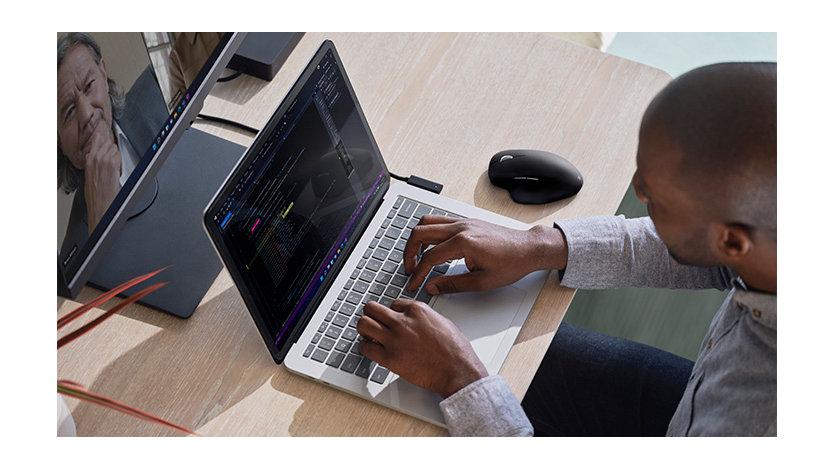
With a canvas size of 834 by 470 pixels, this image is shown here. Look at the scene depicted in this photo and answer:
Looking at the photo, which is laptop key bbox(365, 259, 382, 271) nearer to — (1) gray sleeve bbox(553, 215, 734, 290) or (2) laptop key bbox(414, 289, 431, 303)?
(2) laptop key bbox(414, 289, 431, 303)

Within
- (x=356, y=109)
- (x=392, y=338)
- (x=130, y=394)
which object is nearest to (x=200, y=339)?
(x=130, y=394)

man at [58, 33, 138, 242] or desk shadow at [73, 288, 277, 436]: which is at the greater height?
man at [58, 33, 138, 242]

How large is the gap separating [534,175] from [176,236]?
0.53 meters

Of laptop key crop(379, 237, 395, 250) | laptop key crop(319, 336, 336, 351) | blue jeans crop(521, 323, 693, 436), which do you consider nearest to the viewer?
laptop key crop(319, 336, 336, 351)

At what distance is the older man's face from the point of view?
0.86 meters

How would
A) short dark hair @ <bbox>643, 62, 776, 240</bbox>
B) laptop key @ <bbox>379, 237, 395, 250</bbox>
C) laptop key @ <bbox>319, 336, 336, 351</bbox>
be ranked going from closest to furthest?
short dark hair @ <bbox>643, 62, 776, 240</bbox>, laptop key @ <bbox>319, 336, 336, 351</bbox>, laptop key @ <bbox>379, 237, 395, 250</bbox>

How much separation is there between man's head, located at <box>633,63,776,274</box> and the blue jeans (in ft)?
1.28

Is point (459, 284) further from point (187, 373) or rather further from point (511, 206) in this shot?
point (187, 373)

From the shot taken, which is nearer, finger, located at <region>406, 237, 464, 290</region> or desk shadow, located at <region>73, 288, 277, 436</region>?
desk shadow, located at <region>73, 288, 277, 436</region>

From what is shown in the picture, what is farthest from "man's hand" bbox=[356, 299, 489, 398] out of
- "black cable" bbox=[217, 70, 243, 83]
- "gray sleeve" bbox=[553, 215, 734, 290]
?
"black cable" bbox=[217, 70, 243, 83]

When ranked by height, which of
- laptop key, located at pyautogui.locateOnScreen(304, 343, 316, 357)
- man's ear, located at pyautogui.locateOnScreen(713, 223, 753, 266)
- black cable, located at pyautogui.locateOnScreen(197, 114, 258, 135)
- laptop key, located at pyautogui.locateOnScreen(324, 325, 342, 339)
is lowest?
laptop key, located at pyautogui.locateOnScreen(304, 343, 316, 357)

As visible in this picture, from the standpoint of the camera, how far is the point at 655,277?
1.10 metres

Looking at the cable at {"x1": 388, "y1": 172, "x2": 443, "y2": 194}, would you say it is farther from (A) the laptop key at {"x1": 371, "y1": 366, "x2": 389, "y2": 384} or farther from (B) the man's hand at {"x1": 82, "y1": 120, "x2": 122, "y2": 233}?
(B) the man's hand at {"x1": 82, "y1": 120, "x2": 122, "y2": 233}

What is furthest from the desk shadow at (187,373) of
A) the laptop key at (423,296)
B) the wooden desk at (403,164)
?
the laptop key at (423,296)
